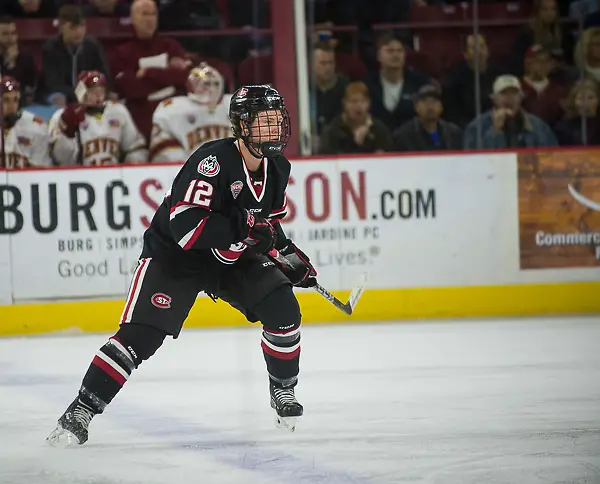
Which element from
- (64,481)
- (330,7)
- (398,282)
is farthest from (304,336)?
(64,481)

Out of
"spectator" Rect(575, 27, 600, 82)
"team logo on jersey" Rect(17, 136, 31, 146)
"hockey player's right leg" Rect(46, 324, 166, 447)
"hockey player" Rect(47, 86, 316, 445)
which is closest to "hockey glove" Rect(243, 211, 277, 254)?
Result: "hockey player" Rect(47, 86, 316, 445)

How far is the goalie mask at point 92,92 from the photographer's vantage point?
6.21m

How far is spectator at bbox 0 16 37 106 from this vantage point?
6.31 meters

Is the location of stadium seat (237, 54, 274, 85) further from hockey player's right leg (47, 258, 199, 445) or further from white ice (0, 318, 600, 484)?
hockey player's right leg (47, 258, 199, 445)

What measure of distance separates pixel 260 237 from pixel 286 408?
22.3 inches

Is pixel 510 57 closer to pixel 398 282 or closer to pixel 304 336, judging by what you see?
pixel 398 282

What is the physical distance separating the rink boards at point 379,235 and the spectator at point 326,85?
1.45ft

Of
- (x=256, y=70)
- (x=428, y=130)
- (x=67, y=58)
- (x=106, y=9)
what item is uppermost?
(x=106, y=9)

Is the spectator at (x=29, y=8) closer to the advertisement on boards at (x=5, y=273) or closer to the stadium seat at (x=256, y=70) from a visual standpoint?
the stadium seat at (x=256, y=70)

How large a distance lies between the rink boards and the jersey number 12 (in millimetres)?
2868

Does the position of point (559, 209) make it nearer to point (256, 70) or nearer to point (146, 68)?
point (256, 70)

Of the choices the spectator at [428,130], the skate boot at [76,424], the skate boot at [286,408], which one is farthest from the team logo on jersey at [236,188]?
the spectator at [428,130]

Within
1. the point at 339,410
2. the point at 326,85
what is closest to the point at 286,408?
the point at 339,410

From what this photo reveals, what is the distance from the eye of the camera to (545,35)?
669 cm
